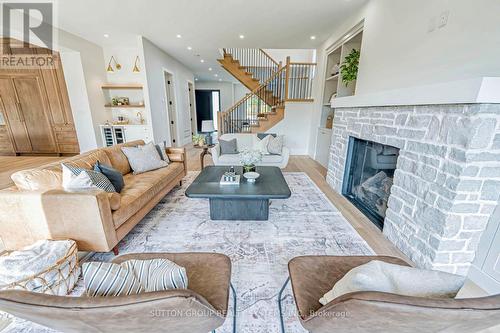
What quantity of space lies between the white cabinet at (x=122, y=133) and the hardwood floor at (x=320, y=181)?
3.98 feet

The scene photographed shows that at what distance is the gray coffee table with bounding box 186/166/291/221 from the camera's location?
84.3 inches

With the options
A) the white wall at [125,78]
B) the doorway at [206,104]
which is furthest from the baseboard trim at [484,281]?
the doorway at [206,104]

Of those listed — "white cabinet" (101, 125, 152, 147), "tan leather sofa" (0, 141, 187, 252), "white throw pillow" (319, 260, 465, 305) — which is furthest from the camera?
"white cabinet" (101, 125, 152, 147)

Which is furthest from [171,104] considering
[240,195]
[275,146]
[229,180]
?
[240,195]

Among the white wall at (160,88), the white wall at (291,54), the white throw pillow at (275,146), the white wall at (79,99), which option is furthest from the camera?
the white wall at (291,54)

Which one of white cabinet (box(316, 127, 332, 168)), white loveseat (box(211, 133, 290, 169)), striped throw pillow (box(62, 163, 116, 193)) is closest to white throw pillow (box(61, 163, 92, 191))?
striped throw pillow (box(62, 163, 116, 193))

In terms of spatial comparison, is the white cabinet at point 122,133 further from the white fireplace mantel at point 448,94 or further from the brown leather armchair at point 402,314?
the brown leather armchair at point 402,314

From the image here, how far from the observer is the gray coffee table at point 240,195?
2.14 metres

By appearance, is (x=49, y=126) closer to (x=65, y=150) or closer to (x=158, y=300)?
(x=65, y=150)

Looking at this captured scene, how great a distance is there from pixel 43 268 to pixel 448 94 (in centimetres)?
310

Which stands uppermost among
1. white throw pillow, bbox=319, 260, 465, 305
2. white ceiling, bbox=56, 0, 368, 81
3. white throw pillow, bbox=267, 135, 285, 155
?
white ceiling, bbox=56, 0, 368, 81

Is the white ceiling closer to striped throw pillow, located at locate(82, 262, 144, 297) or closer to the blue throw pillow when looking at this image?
the blue throw pillow

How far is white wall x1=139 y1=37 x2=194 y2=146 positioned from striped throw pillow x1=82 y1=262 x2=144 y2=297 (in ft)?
15.9

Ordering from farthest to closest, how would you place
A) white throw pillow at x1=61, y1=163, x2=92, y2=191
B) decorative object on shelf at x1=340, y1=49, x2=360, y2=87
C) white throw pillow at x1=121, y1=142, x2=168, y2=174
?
decorative object on shelf at x1=340, y1=49, x2=360, y2=87
white throw pillow at x1=121, y1=142, x2=168, y2=174
white throw pillow at x1=61, y1=163, x2=92, y2=191
